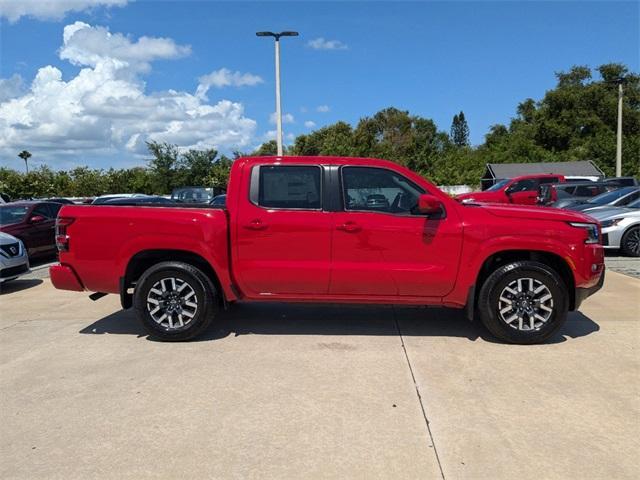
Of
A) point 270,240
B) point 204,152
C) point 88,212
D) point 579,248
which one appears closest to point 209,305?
point 270,240

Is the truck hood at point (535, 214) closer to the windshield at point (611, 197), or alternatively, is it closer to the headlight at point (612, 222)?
the headlight at point (612, 222)

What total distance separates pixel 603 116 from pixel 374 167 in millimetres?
66357

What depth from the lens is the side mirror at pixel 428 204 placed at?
513 cm

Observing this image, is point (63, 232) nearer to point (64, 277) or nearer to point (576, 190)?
point (64, 277)

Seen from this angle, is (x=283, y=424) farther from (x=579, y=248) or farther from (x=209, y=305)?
(x=579, y=248)

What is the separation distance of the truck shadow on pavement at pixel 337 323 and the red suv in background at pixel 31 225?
6.79 m

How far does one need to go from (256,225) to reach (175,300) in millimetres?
1162

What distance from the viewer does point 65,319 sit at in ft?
22.2

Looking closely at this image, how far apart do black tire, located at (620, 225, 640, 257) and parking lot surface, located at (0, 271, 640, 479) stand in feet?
18.1

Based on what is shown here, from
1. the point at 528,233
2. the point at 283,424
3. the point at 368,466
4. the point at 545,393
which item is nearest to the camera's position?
the point at 368,466

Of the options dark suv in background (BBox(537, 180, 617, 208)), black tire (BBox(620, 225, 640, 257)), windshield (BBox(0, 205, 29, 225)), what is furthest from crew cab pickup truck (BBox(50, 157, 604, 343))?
dark suv in background (BBox(537, 180, 617, 208))

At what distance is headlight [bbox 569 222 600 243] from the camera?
5301 millimetres

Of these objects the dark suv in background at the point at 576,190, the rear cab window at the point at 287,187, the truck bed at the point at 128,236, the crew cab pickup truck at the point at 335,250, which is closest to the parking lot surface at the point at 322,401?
the crew cab pickup truck at the point at 335,250

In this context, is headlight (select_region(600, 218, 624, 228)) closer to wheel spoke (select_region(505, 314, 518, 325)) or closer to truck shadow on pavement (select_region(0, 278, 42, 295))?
wheel spoke (select_region(505, 314, 518, 325))
